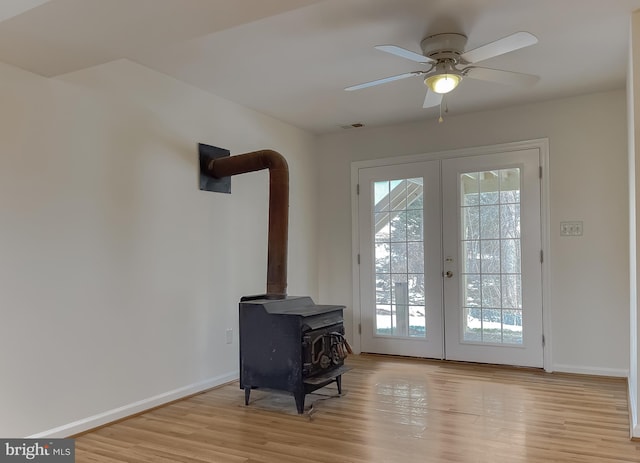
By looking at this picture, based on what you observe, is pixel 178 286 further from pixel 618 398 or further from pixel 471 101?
pixel 618 398

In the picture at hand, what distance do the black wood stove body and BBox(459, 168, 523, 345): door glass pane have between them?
1.67 metres

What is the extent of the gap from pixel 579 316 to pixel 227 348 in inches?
119

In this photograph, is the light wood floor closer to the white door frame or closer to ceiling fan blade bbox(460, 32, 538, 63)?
the white door frame

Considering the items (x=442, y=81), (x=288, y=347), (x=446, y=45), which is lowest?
(x=288, y=347)

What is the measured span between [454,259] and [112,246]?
307cm

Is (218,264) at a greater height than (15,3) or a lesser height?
lesser

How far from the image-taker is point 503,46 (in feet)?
8.25

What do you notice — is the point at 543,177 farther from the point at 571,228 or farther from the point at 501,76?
the point at 501,76

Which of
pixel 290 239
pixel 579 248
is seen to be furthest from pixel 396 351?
pixel 579 248

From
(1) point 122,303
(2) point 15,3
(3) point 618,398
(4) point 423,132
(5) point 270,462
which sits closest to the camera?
(2) point 15,3

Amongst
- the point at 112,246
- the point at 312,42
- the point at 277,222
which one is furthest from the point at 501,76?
the point at 112,246

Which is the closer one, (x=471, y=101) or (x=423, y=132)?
(x=471, y=101)

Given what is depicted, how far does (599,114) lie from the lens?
414 centimetres

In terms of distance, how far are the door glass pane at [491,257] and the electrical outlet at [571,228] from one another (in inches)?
14.5
